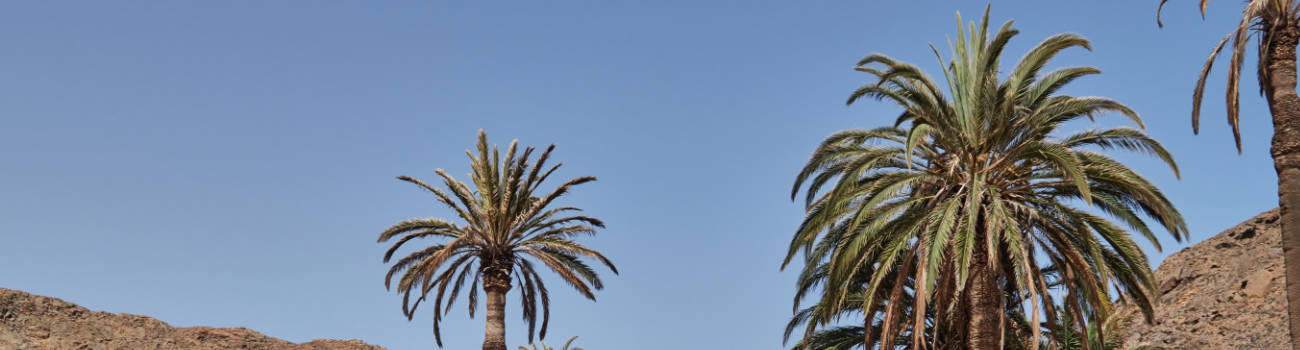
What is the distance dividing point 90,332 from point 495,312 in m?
39.0

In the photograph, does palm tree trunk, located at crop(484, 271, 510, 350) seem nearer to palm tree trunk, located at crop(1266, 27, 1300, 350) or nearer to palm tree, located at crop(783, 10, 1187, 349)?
palm tree, located at crop(783, 10, 1187, 349)

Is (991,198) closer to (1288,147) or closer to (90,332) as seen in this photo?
(1288,147)

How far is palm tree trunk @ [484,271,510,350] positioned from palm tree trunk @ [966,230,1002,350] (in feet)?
46.6

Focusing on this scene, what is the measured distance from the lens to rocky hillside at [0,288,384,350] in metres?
57.8

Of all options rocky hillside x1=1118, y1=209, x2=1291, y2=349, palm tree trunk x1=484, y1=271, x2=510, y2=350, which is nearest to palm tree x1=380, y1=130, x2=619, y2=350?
palm tree trunk x1=484, y1=271, x2=510, y2=350

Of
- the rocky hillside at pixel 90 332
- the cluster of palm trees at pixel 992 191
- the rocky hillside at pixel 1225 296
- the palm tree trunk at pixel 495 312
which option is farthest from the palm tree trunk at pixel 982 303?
the rocky hillside at pixel 90 332

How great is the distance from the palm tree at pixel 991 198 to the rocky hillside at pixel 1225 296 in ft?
93.4

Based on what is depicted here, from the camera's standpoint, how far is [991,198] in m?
21.8

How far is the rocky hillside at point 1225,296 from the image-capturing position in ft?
168

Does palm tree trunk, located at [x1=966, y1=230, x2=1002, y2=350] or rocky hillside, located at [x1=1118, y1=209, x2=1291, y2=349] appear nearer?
palm tree trunk, located at [x1=966, y1=230, x2=1002, y2=350]

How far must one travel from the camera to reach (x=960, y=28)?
76.2ft

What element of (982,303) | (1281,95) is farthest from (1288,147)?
(982,303)

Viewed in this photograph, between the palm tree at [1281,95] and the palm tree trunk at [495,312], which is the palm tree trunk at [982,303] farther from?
the palm tree trunk at [495,312]

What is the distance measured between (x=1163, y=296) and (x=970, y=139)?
156ft
